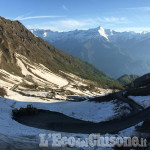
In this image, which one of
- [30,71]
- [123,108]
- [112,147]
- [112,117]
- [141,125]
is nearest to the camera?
[112,147]

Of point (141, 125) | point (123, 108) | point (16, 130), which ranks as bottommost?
point (16, 130)

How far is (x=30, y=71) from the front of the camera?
16812 cm

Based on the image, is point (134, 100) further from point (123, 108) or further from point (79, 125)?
point (79, 125)

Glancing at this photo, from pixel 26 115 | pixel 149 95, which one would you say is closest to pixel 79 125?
pixel 26 115

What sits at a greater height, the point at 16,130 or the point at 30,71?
the point at 30,71

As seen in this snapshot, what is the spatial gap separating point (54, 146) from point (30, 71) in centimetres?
15382

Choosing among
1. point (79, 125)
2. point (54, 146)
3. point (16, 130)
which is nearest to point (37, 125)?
point (16, 130)

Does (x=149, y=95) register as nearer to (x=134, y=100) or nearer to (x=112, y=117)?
(x=134, y=100)

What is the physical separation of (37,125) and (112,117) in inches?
557

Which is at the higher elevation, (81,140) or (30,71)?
(30,71)

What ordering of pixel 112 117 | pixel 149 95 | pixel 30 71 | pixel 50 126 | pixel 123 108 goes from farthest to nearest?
pixel 30 71, pixel 149 95, pixel 123 108, pixel 112 117, pixel 50 126

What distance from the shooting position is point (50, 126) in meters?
30.9

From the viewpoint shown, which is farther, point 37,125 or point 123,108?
point 123,108

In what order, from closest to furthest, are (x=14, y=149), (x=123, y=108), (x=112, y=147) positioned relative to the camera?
(x=14, y=149) < (x=112, y=147) < (x=123, y=108)
